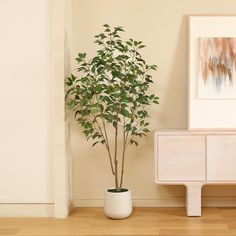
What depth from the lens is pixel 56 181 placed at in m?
3.58

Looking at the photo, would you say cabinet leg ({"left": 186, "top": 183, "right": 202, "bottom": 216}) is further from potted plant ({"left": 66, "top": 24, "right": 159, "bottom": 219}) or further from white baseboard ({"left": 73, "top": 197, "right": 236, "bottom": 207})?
potted plant ({"left": 66, "top": 24, "right": 159, "bottom": 219})

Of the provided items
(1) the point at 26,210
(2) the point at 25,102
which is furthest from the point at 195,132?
(1) the point at 26,210

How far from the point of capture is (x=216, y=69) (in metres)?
3.69

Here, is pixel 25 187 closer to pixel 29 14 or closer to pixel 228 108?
pixel 29 14

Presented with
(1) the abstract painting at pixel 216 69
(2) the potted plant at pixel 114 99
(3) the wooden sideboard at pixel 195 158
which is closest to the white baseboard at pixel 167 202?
(2) the potted plant at pixel 114 99

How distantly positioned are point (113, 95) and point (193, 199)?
1.12 meters

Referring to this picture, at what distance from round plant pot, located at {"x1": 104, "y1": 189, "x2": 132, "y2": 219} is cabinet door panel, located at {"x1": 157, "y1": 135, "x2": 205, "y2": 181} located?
0.34 meters

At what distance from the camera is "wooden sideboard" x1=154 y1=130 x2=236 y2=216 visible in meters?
3.47

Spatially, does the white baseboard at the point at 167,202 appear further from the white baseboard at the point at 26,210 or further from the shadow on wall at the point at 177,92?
the shadow on wall at the point at 177,92

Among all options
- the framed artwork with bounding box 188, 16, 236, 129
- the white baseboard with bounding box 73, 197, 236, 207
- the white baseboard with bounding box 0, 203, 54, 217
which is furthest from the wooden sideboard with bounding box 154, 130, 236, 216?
the white baseboard with bounding box 0, 203, 54, 217

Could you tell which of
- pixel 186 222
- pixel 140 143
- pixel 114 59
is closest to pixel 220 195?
pixel 186 222

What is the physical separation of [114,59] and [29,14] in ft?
2.71

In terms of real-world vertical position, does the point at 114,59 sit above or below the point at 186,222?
above

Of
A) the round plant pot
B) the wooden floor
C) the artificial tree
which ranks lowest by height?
the wooden floor
